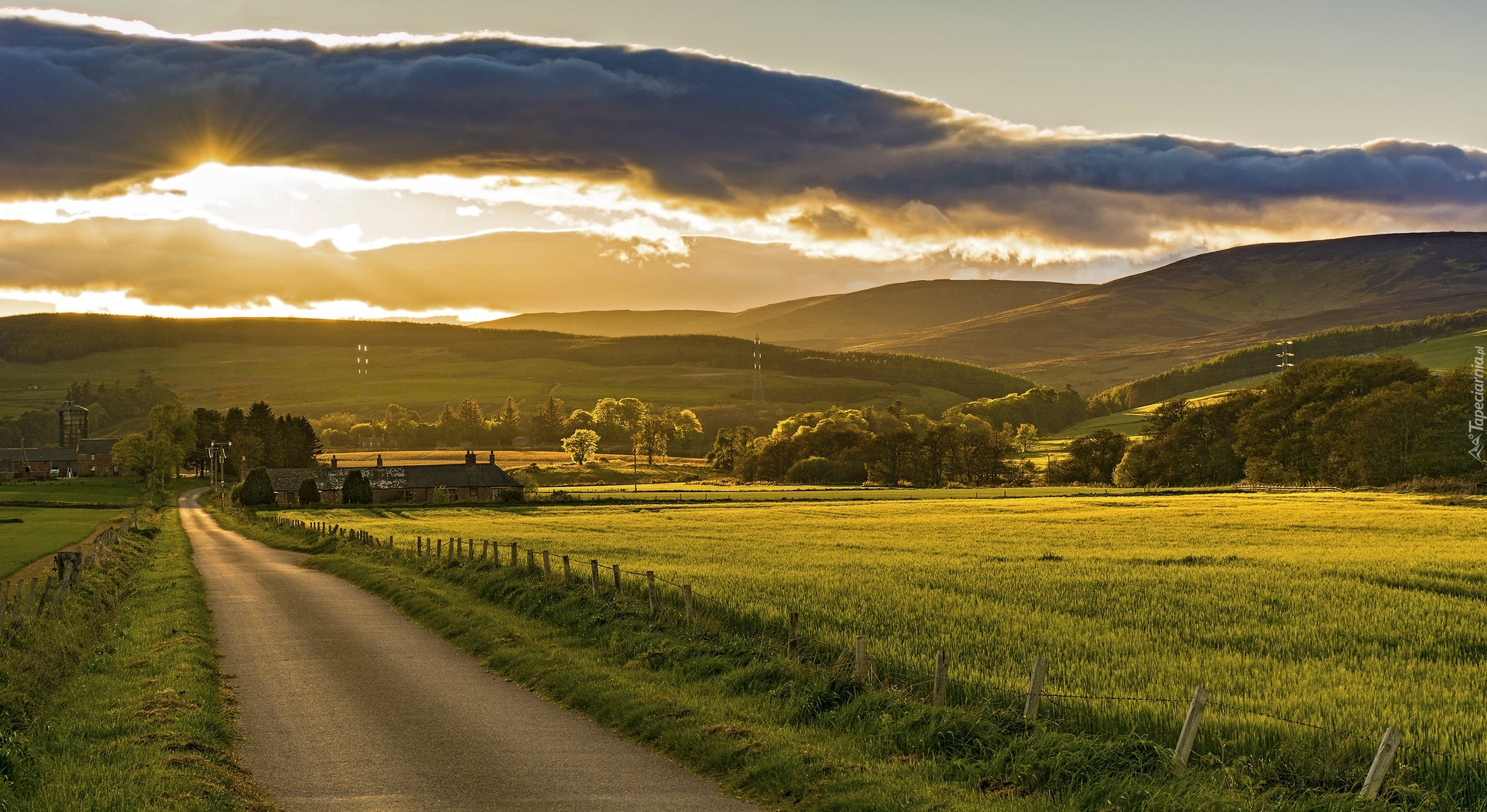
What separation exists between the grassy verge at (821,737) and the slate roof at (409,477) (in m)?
118

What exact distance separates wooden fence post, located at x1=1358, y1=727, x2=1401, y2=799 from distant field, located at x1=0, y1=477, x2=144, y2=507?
123043 mm

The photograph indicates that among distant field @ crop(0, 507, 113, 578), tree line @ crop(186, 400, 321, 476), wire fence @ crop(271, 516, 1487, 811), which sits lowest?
distant field @ crop(0, 507, 113, 578)

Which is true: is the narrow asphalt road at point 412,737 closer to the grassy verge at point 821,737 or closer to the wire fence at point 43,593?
the grassy verge at point 821,737

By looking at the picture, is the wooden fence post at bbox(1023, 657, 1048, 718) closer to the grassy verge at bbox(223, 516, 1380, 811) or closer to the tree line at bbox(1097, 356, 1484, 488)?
the grassy verge at bbox(223, 516, 1380, 811)

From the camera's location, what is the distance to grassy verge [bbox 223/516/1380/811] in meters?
12.4

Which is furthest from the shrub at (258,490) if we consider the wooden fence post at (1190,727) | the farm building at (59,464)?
the wooden fence post at (1190,727)

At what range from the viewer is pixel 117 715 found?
17.4 metres

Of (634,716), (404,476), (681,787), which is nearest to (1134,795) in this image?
(681,787)

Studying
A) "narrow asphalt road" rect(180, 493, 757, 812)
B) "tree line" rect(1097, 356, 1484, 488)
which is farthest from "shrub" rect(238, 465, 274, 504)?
"tree line" rect(1097, 356, 1484, 488)

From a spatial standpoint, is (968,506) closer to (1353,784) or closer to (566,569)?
(566,569)

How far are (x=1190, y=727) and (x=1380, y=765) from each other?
1.89 m

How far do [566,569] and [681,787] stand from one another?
15.5 meters

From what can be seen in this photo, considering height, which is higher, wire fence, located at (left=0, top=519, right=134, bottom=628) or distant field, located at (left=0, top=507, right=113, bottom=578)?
wire fence, located at (left=0, top=519, right=134, bottom=628)

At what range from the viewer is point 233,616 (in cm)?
3092
